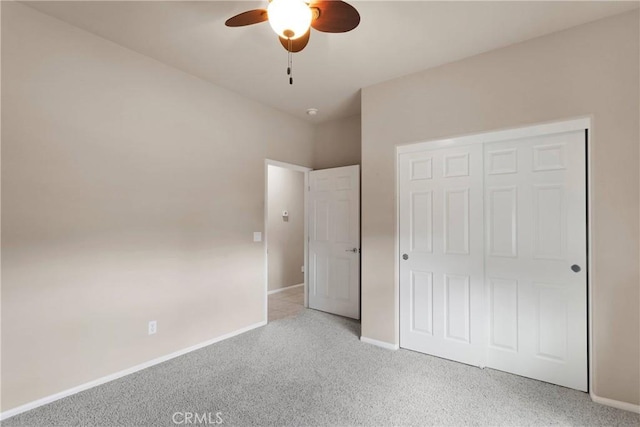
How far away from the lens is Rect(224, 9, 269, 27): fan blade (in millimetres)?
1751

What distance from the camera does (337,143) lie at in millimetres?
4430

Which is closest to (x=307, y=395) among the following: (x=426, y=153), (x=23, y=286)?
(x=23, y=286)

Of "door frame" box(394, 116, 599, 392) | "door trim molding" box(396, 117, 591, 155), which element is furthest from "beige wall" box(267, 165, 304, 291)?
"door trim molding" box(396, 117, 591, 155)

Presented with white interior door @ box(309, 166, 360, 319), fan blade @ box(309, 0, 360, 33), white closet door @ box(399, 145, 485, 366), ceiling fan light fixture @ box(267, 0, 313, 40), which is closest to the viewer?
ceiling fan light fixture @ box(267, 0, 313, 40)

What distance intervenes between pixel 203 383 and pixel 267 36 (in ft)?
8.97

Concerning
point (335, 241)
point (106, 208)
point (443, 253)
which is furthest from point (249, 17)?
point (335, 241)

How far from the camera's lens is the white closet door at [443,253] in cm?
273

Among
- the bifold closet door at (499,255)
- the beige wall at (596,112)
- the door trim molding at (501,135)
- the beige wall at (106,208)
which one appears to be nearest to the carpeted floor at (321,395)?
the bifold closet door at (499,255)

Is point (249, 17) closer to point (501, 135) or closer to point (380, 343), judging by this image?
point (501, 135)

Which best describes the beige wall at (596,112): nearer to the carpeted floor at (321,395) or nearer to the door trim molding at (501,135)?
the door trim molding at (501,135)

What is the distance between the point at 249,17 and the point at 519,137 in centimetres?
219

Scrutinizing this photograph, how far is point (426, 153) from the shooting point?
296 centimetres

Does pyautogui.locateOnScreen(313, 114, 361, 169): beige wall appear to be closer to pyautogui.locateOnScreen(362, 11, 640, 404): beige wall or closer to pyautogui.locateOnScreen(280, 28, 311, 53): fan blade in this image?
pyautogui.locateOnScreen(362, 11, 640, 404): beige wall

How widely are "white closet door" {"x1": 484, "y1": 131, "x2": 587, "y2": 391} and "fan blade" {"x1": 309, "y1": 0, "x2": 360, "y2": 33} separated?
1630 mm
